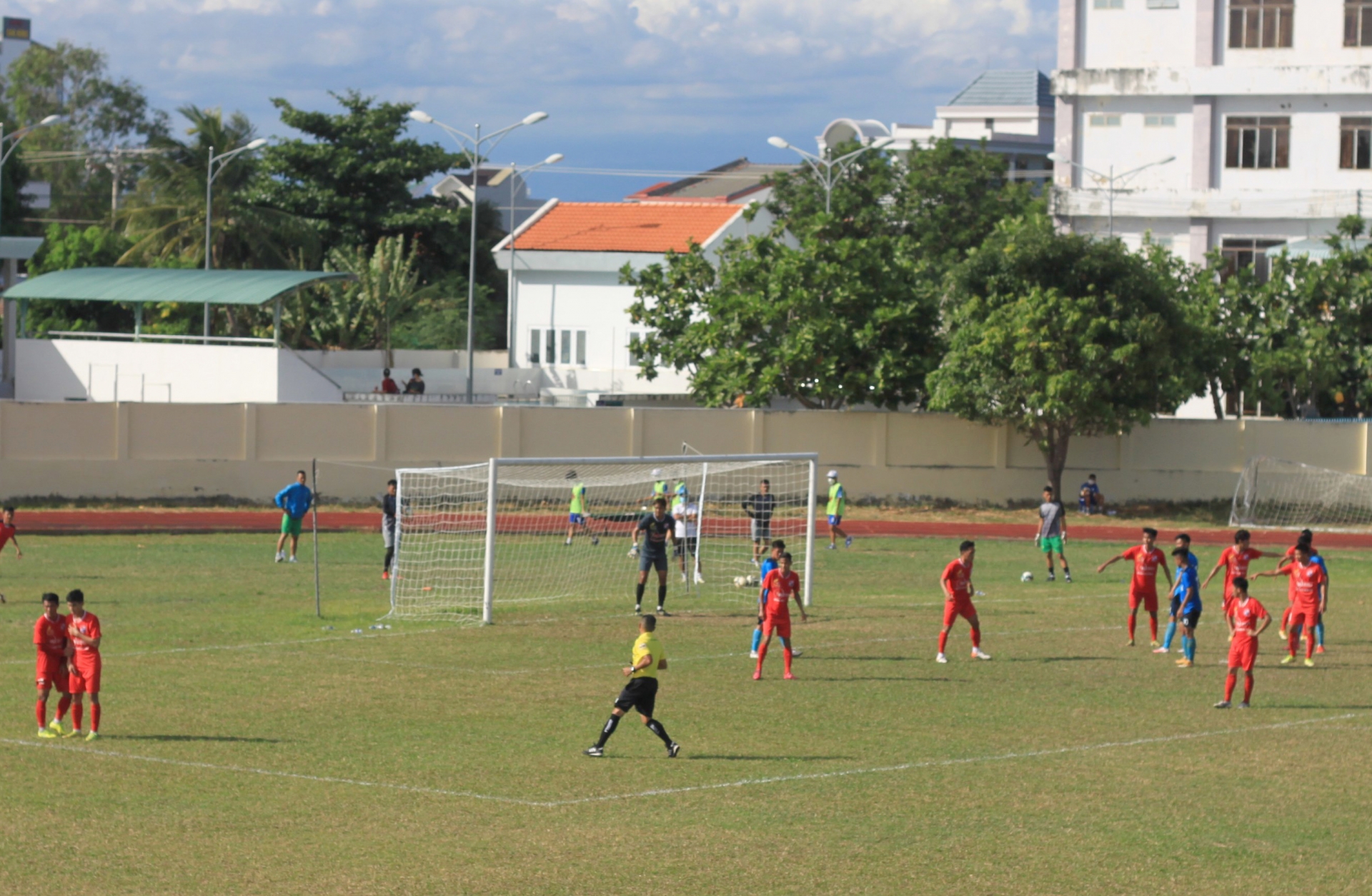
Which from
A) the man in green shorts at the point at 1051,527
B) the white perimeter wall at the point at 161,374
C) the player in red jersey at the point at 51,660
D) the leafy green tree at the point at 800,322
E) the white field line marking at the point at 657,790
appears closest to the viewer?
the white field line marking at the point at 657,790

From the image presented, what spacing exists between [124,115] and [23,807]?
279 ft

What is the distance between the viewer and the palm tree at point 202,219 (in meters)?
65.1

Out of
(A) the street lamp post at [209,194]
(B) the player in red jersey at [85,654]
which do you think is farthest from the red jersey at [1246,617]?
(A) the street lamp post at [209,194]

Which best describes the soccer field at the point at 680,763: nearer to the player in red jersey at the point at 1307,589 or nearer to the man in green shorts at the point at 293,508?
the player in red jersey at the point at 1307,589

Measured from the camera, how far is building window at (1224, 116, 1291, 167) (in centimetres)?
5784

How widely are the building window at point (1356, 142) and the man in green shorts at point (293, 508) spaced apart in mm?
42238

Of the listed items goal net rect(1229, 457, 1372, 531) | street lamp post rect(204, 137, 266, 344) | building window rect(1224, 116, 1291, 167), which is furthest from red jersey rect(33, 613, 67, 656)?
building window rect(1224, 116, 1291, 167)

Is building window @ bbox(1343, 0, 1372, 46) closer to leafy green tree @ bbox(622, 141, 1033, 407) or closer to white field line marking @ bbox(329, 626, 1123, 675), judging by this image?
leafy green tree @ bbox(622, 141, 1033, 407)

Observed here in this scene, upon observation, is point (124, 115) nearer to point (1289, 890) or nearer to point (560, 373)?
point (560, 373)

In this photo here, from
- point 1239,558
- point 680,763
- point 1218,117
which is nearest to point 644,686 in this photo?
point 680,763

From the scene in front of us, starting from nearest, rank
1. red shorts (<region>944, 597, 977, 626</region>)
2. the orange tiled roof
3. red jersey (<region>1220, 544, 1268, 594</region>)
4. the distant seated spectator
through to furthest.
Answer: red shorts (<region>944, 597, 977, 626</region>) < red jersey (<region>1220, 544, 1268, 594</region>) < the distant seated spectator < the orange tiled roof

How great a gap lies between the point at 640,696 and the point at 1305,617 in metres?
10.4

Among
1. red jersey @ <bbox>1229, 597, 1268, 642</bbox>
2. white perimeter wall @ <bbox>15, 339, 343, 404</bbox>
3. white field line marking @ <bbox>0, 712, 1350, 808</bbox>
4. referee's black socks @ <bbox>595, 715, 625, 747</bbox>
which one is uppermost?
white perimeter wall @ <bbox>15, 339, 343, 404</bbox>

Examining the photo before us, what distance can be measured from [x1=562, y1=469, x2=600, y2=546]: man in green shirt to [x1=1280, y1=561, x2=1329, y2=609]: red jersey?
49.9ft
